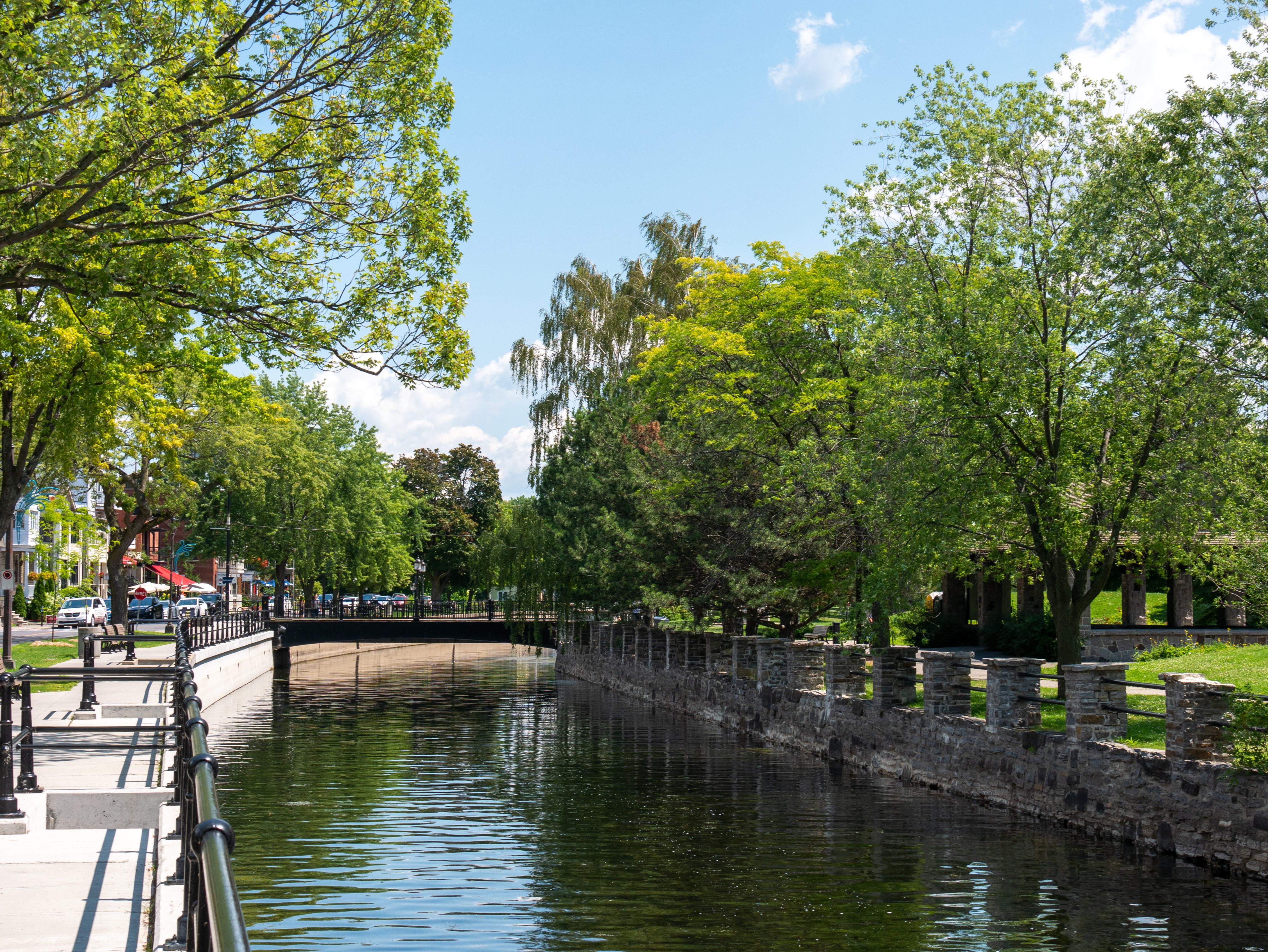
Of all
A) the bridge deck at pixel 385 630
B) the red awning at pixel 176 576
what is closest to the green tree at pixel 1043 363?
the bridge deck at pixel 385 630

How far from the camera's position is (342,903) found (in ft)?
42.1

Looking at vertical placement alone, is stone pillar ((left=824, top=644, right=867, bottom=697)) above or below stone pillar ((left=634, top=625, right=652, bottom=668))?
above

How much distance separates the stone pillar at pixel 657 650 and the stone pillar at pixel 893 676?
1608cm

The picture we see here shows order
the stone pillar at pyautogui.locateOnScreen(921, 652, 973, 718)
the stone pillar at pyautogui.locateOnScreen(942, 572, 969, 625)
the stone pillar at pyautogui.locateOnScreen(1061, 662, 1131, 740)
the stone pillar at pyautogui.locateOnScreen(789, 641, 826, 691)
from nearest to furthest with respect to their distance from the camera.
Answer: the stone pillar at pyautogui.locateOnScreen(1061, 662, 1131, 740) < the stone pillar at pyautogui.locateOnScreen(921, 652, 973, 718) < the stone pillar at pyautogui.locateOnScreen(789, 641, 826, 691) < the stone pillar at pyautogui.locateOnScreen(942, 572, 969, 625)

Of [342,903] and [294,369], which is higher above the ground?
[294,369]

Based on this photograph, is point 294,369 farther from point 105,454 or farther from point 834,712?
point 105,454

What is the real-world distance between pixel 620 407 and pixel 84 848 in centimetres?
3169

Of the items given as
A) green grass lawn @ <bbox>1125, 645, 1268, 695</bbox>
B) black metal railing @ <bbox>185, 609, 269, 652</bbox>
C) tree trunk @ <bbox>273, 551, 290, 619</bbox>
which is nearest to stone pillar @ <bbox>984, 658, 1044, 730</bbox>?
green grass lawn @ <bbox>1125, 645, 1268, 695</bbox>

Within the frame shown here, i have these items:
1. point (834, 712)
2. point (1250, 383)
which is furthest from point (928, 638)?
point (1250, 383)

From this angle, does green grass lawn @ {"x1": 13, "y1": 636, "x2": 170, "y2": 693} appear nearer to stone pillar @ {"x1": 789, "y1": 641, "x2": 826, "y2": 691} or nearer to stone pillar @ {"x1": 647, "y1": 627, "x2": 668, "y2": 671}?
stone pillar @ {"x1": 789, "y1": 641, "x2": 826, "y2": 691}

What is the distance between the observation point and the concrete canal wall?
46.4ft

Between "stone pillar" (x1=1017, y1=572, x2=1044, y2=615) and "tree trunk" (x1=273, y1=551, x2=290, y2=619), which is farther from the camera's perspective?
"tree trunk" (x1=273, y1=551, x2=290, y2=619)

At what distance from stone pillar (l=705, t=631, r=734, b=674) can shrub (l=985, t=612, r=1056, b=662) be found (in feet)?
23.8

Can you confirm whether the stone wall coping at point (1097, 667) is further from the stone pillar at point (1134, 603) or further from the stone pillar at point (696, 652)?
the stone pillar at point (1134, 603)
